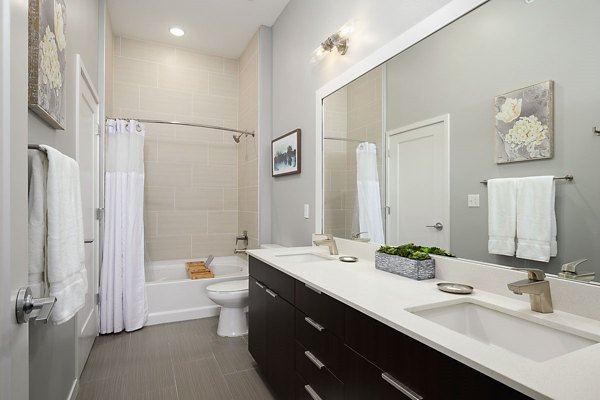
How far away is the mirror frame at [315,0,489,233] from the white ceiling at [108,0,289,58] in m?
1.30

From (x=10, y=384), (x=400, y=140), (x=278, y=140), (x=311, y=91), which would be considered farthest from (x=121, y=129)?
(x=10, y=384)

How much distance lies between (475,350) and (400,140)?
1206mm

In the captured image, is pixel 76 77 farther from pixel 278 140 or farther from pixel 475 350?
pixel 475 350

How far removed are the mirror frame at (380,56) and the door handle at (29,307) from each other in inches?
69.4

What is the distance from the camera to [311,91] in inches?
103

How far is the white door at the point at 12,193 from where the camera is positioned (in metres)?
0.65

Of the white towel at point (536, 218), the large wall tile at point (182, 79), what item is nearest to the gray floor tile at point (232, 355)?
the white towel at point (536, 218)

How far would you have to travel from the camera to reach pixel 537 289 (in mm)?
974

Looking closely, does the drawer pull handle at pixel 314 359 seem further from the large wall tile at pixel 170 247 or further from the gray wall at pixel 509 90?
the large wall tile at pixel 170 247

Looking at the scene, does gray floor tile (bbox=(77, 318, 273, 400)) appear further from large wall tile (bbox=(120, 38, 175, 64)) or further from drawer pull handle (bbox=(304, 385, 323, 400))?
large wall tile (bbox=(120, 38, 175, 64))

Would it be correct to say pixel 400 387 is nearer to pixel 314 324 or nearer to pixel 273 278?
pixel 314 324

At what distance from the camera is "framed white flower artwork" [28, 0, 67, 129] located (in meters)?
1.09

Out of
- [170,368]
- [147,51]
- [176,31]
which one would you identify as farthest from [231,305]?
[147,51]

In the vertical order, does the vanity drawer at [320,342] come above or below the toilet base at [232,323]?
above
